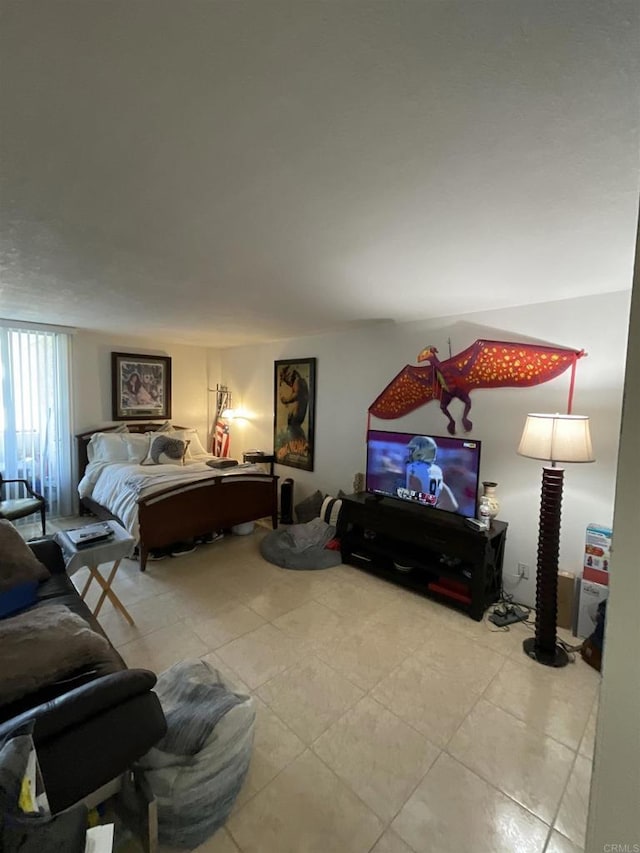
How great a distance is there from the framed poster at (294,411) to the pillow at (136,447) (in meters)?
1.61

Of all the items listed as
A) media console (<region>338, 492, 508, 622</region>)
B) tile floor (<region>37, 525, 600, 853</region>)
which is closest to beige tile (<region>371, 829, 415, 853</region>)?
tile floor (<region>37, 525, 600, 853</region>)

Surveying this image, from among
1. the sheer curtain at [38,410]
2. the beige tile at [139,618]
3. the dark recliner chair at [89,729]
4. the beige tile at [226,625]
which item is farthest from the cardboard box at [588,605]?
the sheer curtain at [38,410]

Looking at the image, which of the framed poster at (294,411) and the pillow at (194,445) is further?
the pillow at (194,445)

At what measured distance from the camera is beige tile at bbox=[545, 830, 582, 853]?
4.24ft

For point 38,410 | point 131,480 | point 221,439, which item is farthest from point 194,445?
point 38,410

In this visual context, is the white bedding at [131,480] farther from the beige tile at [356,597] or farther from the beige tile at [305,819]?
the beige tile at [305,819]

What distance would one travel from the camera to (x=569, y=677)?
2.10m

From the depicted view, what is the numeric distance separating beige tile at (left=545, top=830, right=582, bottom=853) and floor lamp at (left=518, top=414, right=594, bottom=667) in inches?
39.1

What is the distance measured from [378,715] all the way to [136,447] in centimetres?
388

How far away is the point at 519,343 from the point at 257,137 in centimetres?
243

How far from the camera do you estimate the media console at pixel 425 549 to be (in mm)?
2609

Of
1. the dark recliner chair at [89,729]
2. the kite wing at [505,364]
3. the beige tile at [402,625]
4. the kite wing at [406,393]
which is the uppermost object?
the kite wing at [505,364]

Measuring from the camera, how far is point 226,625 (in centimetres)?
246

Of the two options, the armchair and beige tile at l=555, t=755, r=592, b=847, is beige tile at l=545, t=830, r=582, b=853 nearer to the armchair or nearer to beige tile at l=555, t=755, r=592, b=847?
beige tile at l=555, t=755, r=592, b=847
